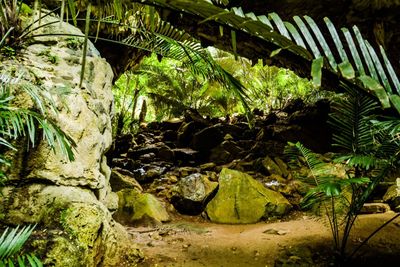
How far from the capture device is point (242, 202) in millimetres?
5445

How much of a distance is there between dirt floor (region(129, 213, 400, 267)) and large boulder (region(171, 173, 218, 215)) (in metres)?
0.51

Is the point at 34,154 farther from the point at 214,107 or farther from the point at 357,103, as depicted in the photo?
the point at 214,107

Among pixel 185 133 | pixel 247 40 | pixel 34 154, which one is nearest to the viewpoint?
pixel 247 40

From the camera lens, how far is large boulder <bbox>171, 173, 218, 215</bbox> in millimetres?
5688

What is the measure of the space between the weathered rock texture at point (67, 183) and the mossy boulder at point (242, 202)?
2218mm

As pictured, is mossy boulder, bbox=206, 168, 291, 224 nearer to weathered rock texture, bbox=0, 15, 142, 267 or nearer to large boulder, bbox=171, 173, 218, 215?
large boulder, bbox=171, 173, 218, 215

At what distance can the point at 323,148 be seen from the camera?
816 centimetres

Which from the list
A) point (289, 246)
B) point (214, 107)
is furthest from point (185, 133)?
point (289, 246)

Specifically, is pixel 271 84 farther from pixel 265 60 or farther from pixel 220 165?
pixel 265 60

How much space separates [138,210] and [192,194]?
1.12 meters

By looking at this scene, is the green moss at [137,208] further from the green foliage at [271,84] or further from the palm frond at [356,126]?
the green foliage at [271,84]

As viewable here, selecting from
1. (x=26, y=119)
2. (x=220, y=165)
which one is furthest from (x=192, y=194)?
(x=26, y=119)

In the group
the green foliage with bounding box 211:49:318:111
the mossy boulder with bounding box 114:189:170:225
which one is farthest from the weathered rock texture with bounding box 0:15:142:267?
the green foliage with bounding box 211:49:318:111

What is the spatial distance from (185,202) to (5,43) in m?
3.78
